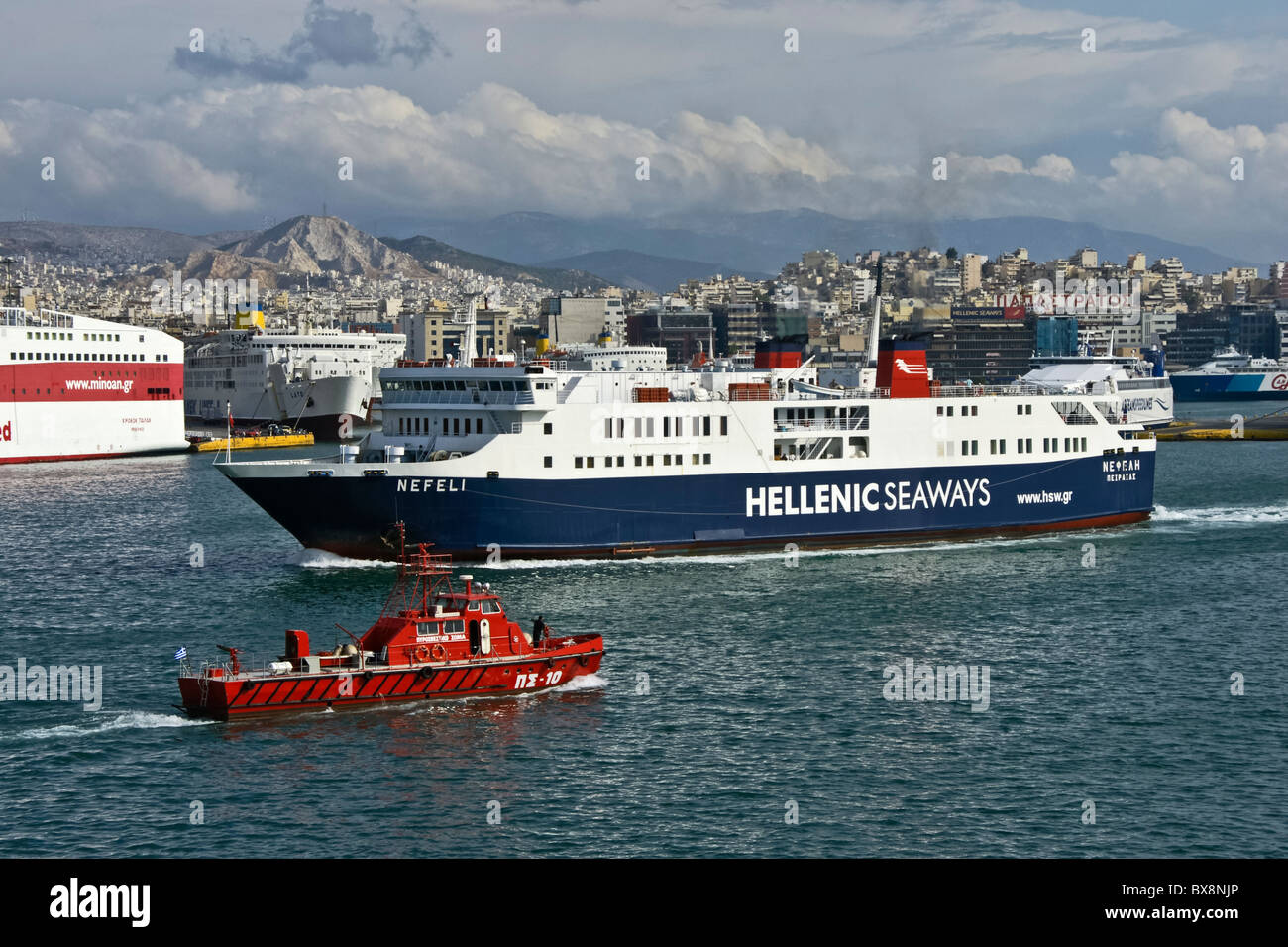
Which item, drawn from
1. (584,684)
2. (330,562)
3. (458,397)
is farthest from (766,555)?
(584,684)

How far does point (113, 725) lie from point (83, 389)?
6376cm

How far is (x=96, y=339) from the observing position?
82625 mm

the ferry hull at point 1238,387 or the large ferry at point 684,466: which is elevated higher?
the ferry hull at point 1238,387

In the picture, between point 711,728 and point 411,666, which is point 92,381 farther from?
point 711,728

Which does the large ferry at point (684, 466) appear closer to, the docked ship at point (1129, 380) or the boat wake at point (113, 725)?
the boat wake at point (113, 725)

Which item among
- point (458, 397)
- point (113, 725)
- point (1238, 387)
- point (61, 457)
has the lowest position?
point (113, 725)

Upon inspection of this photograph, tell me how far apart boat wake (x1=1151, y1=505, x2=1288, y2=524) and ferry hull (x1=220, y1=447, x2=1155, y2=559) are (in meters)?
5.72

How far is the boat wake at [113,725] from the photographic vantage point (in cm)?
2252

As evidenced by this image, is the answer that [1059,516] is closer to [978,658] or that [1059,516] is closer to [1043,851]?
[978,658]

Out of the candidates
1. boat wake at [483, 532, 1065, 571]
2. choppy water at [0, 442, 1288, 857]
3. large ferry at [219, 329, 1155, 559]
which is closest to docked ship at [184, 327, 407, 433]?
large ferry at [219, 329, 1155, 559]

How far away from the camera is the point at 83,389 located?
267 ft

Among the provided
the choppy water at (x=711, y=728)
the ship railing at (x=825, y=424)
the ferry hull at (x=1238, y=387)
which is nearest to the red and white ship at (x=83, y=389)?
the choppy water at (x=711, y=728)

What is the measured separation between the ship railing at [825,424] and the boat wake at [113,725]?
909 inches
